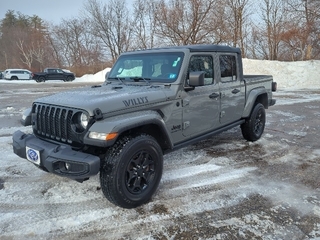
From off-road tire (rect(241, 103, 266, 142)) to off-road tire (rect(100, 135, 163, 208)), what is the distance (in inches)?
113

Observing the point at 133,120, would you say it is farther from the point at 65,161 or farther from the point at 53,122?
the point at 53,122

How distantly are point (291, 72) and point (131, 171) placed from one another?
22450 mm

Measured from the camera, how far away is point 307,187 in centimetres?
375

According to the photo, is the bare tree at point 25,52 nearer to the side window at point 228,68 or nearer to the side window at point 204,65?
the side window at point 228,68

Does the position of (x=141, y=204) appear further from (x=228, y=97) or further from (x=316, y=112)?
(x=316, y=112)

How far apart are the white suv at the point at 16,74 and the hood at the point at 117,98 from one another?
3342 centimetres

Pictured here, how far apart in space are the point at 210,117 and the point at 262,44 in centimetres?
3311

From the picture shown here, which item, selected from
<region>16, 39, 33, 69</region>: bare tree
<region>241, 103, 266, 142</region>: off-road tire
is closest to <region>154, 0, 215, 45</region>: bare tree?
<region>241, 103, 266, 142</region>: off-road tire

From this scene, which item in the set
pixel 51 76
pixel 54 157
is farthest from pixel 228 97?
pixel 51 76

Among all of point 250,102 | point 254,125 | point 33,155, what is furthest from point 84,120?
point 254,125

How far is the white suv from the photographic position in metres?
32.1

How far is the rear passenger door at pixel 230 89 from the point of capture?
4625 mm

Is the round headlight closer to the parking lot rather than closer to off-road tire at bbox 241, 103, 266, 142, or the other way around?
the parking lot

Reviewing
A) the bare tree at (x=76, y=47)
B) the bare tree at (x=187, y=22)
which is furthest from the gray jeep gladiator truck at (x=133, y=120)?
the bare tree at (x=76, y=47)
